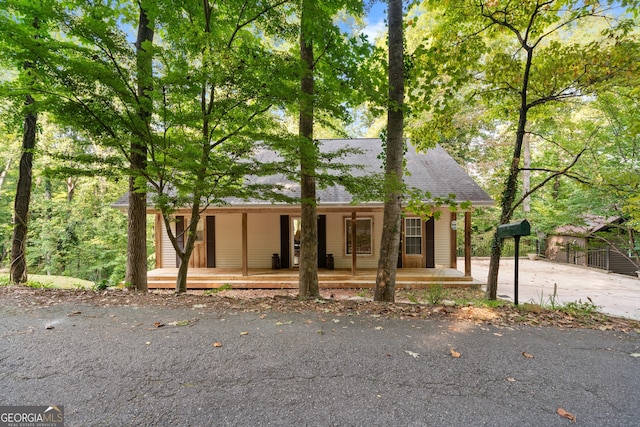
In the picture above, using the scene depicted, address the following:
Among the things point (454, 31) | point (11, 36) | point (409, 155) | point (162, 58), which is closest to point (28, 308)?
point (11, 36)

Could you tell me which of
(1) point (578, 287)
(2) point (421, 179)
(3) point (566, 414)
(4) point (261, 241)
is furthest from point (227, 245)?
(1) point (578, 287)

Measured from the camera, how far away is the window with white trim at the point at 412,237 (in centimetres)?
1081

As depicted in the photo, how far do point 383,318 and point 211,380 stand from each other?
2403mm

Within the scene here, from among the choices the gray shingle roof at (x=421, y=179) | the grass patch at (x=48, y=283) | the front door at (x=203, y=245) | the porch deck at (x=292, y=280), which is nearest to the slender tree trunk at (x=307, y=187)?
the gray shingle roof at (x=421, y=179)

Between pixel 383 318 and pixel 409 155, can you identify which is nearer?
pixel 383 318

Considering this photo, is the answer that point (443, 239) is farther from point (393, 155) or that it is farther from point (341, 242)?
point (393, 155)

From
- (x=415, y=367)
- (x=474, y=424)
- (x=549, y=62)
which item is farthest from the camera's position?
(x=549, y=62)

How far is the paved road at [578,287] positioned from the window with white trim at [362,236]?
3996mm

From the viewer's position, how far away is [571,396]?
2.21m

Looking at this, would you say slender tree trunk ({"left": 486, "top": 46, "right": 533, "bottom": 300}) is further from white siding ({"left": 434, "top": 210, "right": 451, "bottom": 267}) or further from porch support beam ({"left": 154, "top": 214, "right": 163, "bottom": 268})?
porch support beam ({"left": 154, "top": 214, "right": 163, "bottom": 268})

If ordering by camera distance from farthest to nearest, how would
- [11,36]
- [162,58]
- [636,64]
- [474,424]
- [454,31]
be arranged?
[454,31], [636,64], [162,58], [11,36], [474,424]

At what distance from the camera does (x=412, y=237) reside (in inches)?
427

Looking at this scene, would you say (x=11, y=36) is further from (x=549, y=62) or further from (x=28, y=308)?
(x=549, y=62)

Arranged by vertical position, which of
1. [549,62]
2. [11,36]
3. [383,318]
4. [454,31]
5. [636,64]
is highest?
[454,31]
